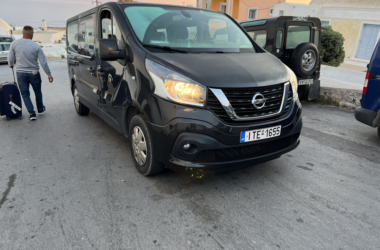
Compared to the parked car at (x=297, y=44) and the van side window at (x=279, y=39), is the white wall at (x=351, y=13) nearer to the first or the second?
the parked car at (x=297, y=44)

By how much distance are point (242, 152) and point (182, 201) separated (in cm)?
75

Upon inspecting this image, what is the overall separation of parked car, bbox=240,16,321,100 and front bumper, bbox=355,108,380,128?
2.17 m

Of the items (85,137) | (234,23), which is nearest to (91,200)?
(85,137)

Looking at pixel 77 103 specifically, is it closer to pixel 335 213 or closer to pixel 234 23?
pixel 234 23

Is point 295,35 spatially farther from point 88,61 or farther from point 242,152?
point 242,152

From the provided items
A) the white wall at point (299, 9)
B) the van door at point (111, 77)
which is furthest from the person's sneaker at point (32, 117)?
the white wall at point (299, 9)

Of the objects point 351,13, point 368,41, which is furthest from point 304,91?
point 351,13

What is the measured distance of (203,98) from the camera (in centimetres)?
253

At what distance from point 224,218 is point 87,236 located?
1.15 m

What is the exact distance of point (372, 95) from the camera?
13.5 feet

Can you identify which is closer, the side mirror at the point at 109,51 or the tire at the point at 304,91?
the side mirror at the point at 109,51

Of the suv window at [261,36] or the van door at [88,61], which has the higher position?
the suv window at [261,36]

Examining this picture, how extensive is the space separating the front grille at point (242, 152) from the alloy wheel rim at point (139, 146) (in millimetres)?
732

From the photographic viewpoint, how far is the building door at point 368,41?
14.8 m
